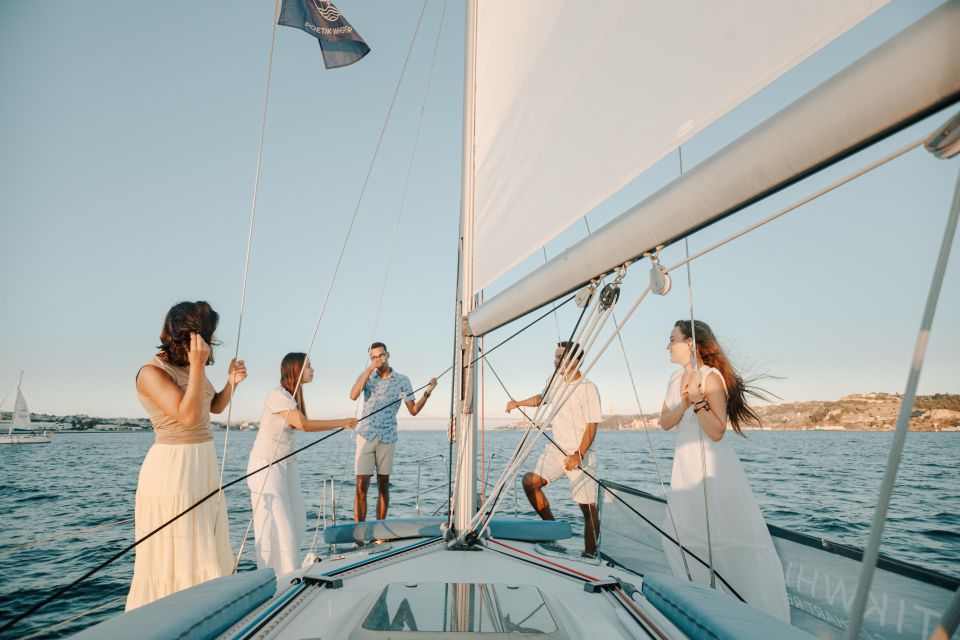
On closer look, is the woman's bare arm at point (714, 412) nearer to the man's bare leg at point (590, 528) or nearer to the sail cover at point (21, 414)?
the man's bare leg at point (590, 528)

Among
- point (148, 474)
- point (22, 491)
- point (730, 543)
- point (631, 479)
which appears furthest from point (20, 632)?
point (22, 491)

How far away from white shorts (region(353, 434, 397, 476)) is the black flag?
320 centimetres

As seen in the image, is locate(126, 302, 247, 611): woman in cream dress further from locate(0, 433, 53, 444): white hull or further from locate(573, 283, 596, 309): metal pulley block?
locate(0, 433, 53, 444): white hull

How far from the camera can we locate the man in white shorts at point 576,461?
3.35 metres

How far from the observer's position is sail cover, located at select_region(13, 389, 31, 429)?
125 ft

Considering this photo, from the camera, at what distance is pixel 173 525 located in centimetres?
199

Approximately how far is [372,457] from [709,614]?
3635 mm

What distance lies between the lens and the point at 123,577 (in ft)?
17.3

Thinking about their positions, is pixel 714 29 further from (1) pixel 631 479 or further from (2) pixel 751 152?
(1) pixel 631 479

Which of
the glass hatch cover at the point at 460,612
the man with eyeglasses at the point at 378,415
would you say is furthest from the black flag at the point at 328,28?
the glass hatch cover at the point at 460,612

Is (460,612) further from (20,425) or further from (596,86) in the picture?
(20,425)

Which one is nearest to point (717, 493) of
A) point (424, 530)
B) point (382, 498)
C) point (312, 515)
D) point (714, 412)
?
point (714, 412)

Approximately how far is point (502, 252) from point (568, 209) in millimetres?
581

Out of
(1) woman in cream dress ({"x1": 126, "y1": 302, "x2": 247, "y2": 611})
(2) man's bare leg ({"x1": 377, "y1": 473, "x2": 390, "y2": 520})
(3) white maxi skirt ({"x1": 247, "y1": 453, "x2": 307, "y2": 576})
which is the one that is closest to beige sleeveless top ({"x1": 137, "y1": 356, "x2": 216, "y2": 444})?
(1) woman in cream dress ({"x1": 126, "y1": 302, "x2": 247, "y2": 611})
